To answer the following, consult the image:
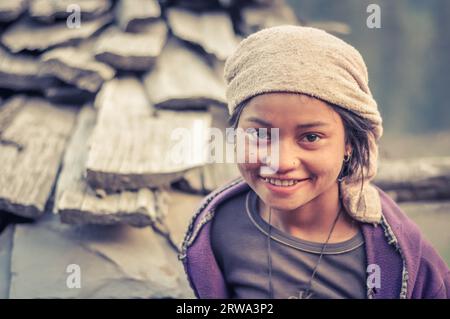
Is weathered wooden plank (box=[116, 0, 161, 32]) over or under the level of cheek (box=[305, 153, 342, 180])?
over

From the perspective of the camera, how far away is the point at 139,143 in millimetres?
2328

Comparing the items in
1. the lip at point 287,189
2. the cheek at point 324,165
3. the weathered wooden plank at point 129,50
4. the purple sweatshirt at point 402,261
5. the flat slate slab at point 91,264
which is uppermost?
the weathered wooden plank at point 129,50

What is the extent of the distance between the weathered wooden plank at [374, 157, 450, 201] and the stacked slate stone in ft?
2.86

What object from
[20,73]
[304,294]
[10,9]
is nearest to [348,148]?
[304,294]

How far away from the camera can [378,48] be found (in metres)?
3.99

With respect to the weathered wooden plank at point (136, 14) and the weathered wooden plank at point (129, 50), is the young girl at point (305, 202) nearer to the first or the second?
the weathered wooden plank at point (129, 50)

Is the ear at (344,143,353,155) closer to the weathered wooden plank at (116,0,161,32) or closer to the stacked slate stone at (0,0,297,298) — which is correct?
the stacked slate stone at (0,0,297,298)

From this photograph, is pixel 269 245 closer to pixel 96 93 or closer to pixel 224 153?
pixel 224 153

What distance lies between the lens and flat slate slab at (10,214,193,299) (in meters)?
2.22

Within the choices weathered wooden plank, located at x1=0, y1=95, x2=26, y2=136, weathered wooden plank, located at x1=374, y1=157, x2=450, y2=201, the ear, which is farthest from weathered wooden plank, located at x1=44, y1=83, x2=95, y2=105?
the ear

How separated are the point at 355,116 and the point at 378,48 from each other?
2782 millimetres

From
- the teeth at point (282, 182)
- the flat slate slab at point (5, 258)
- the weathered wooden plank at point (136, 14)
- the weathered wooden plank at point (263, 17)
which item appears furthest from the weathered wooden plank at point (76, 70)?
the teeth at point (282, 182)

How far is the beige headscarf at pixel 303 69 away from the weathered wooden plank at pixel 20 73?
167 cm

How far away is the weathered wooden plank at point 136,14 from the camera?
2.95 m
